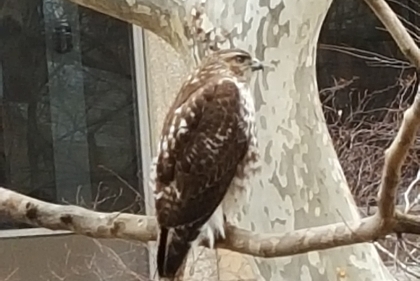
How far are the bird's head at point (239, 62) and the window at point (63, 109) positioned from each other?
0.92 meters

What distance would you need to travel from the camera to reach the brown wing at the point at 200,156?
0.90m

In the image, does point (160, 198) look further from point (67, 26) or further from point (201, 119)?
point (67, 26)

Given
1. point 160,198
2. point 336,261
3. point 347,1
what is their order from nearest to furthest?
1. point 160,198
2. point 336,261
3. point 347,1

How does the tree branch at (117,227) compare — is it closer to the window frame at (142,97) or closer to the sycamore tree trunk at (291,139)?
the sycamore tree trunk at (291,139)

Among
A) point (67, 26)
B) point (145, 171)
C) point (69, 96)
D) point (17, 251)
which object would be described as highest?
point (67, 26)

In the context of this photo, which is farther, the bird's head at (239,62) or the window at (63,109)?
the window at (63,109)

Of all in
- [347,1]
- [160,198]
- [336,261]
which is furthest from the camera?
[347,1]

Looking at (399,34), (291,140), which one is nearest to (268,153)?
(291,140)

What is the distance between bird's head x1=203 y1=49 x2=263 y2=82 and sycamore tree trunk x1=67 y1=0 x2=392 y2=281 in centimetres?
4

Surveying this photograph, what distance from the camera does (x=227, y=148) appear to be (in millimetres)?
913

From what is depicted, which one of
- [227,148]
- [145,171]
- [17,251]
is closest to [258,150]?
[227,148]

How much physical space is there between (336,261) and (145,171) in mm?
913

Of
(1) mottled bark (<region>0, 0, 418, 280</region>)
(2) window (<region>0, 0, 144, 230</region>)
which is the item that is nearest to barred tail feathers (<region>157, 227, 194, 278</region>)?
(1) mottled bark (<region>0, 0, 418, 280</region>)

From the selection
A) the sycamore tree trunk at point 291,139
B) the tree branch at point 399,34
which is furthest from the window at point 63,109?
the tree branch at point 399,34
